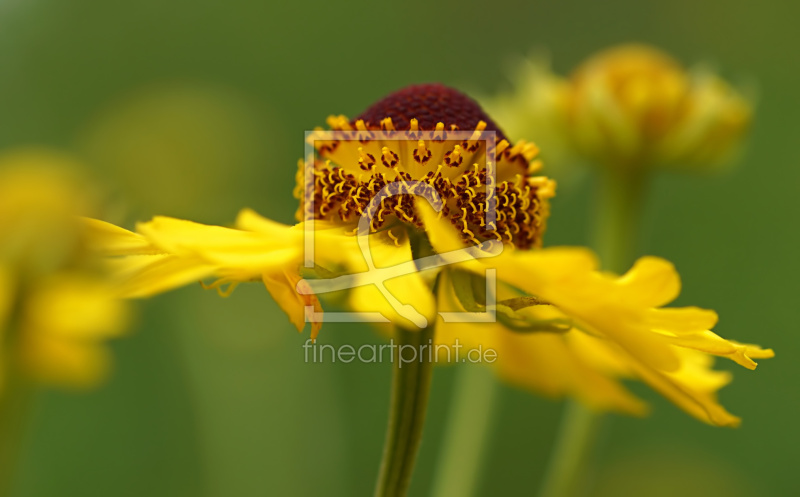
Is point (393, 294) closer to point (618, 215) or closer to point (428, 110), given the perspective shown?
point (428, 110)

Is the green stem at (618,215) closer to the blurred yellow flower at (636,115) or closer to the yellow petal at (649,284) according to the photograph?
the blurred yellow flower at (636,115)

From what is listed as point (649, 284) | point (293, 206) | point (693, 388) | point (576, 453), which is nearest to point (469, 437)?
point (576, 453)

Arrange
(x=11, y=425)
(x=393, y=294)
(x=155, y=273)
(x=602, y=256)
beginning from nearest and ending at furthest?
(x=11, y=425) → (x=393, y=294) → (x=155, y=273) → (x=602, y=256)

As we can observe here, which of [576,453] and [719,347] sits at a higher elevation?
[719,347]

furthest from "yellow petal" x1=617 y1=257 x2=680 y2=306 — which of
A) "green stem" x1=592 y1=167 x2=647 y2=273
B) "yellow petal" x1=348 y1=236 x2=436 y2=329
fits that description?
"green stem" x1=592 y1=167 x2=647 y2=273

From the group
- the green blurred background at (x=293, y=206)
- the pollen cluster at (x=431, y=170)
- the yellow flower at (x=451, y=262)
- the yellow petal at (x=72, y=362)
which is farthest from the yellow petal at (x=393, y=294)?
the yellow petal at (x=72, y=362)

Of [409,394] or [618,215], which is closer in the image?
[409,394]
